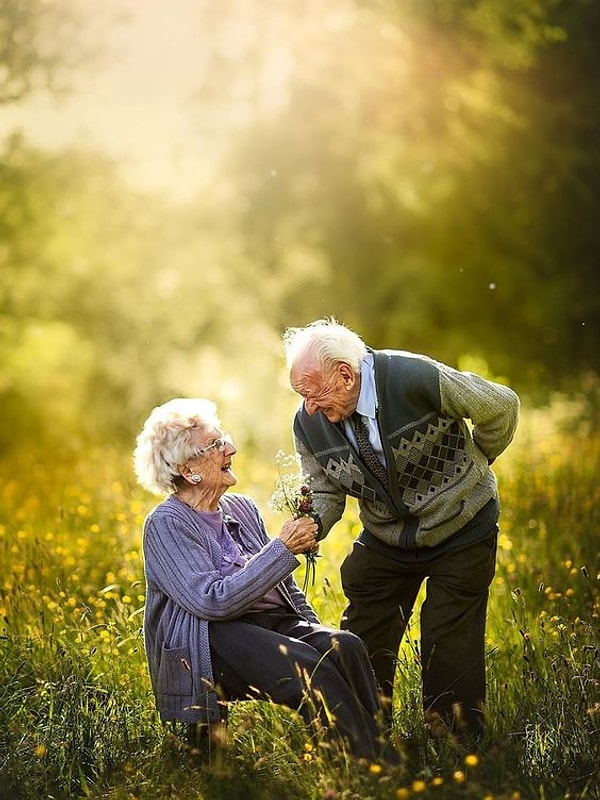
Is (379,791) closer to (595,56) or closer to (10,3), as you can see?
(10,3)

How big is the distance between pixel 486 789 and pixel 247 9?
10.2 metres

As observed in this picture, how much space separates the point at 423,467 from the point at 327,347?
0.51m

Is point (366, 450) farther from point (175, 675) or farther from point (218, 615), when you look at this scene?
point (175, 675)

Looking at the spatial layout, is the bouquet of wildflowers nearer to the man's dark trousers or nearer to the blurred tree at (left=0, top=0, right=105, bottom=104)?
the man's dark trousers

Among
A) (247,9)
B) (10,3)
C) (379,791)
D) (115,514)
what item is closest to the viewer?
(379,791)

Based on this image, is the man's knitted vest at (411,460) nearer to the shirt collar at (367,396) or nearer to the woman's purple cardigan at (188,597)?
the shirt collar at (367,396)

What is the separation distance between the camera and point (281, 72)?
12.4 m

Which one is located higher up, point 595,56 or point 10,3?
point 595,56

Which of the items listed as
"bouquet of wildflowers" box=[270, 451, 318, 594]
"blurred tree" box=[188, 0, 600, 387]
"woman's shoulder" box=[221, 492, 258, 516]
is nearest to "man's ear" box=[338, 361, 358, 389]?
"bouquet of wildflowers" box=[270, 451, 318, 594]

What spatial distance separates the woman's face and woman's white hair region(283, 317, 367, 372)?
331 mm

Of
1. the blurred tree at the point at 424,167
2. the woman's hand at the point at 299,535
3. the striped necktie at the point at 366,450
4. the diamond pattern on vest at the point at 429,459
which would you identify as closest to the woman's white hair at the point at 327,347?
the striped necktie at the point at 366,450

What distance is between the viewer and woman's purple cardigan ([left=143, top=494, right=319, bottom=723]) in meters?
3.22

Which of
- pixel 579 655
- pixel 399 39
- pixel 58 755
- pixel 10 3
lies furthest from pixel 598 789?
pixel 399 39

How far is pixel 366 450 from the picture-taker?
11.5 feet
